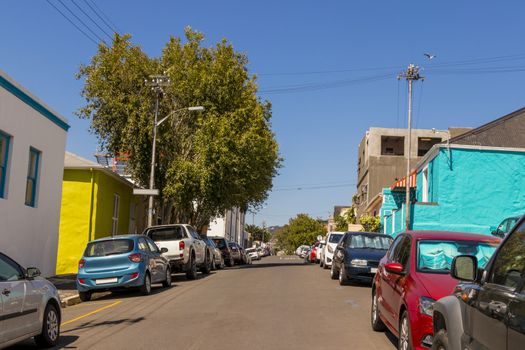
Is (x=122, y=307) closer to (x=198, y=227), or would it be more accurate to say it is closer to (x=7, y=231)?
(x=7, y=231)

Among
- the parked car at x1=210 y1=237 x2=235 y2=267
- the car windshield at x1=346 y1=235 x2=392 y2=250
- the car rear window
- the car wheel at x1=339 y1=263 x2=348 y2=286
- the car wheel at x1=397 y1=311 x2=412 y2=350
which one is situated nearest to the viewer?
the car wheel at x1=397 y1=311 x2=412 y2=350

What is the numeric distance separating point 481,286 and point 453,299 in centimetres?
60

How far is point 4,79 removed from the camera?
16141mm

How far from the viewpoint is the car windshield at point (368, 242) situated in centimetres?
1856

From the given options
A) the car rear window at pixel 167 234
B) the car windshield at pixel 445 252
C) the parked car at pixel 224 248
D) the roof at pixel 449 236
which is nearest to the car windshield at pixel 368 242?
the car rear window at pixel 167 234

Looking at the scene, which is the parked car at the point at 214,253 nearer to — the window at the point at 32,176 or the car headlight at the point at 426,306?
the window at the point at 32,176

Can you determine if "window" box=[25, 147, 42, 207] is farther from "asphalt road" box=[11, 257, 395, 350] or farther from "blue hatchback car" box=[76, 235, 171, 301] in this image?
"asphalt road" box=[11, 257, 395, 350]

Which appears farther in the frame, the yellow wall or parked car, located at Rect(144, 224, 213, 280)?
the yellow wall

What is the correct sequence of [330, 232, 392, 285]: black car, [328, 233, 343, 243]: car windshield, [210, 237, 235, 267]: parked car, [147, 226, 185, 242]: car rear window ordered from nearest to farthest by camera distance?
[330, 232, 392, 285]: black car, [147, 226, 185, 242]: car rear window, [328, 233, 343, 243]: car windshield, [210, 237, 235, 267]: parked car

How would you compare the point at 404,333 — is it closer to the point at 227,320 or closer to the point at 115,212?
the point at 227,320

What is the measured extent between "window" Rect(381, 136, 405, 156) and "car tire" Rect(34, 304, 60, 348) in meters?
62.5

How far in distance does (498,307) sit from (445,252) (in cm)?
437

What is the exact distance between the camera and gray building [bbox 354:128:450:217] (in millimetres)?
66250

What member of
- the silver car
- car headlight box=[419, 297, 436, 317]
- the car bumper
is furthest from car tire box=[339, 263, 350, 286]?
car headlight box=[419, 297, 436, 317]
